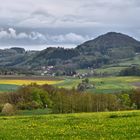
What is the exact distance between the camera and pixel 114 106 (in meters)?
117

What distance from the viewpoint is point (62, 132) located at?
94.4 feet

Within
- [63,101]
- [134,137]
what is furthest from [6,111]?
[134,137]

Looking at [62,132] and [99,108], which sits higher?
[62,132]

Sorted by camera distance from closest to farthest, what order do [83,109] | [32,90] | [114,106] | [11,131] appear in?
[11,131] < [83,109] < [114,106] < [32,90]

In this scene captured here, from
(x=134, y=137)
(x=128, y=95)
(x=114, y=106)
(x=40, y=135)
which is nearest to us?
(x=134, y=137)

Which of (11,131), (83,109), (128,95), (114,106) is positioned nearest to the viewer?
(11,131)

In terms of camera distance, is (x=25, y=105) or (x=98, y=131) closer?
(x=98, y=131)

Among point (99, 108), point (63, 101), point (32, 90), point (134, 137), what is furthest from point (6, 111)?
point (134, 137)

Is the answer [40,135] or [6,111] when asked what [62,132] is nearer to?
[40,135]

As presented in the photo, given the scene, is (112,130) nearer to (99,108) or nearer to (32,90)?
(99,108)

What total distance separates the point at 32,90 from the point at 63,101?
41583 millimetres

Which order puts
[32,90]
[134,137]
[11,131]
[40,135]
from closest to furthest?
1. [134,137]
2. [40,135]
3. [11,131]
4. [32,90]

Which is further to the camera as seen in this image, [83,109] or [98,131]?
[83,109]

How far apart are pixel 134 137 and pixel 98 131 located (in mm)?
3789
